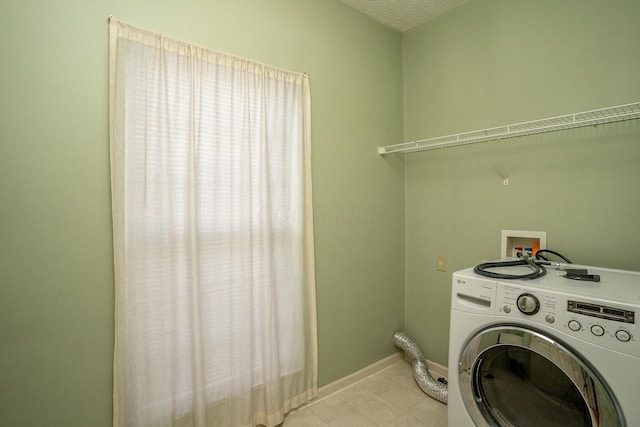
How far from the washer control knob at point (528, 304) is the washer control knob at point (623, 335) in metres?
0.22

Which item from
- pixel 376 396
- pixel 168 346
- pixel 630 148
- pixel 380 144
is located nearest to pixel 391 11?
pixel 380 144

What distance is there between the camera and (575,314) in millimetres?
1073

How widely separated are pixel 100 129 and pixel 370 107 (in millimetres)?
1661

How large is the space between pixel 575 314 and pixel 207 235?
1.51 metres

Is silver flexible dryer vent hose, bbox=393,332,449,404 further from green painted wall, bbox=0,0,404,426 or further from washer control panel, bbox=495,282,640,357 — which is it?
green painted wall, bbox=0,0,404,426

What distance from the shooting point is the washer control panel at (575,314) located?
3.21 ft

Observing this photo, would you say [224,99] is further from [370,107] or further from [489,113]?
[489,113]

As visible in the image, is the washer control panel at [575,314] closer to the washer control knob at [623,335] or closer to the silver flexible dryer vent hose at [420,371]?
the washer control knob at [623,335]

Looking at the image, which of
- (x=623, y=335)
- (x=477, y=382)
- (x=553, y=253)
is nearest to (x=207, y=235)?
(x=477, y=382)

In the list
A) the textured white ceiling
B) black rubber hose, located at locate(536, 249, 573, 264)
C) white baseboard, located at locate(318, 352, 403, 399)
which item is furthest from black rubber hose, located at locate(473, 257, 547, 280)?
the textured white ceiling

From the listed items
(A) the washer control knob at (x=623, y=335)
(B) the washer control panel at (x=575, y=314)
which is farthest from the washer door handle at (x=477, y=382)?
(A) the washer control knob at (x=623, y=335)

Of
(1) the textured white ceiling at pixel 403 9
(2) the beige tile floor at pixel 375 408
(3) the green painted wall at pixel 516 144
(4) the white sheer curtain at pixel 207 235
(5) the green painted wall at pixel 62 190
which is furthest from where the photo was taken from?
(1) the textured white ceiling at pixel 403 9

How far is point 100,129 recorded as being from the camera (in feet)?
4.11

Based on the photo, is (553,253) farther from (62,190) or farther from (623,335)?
(62,190)
